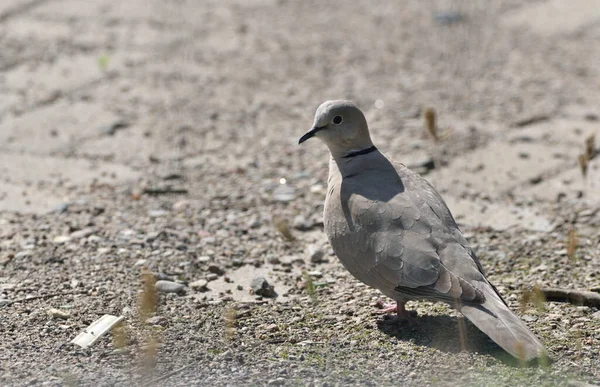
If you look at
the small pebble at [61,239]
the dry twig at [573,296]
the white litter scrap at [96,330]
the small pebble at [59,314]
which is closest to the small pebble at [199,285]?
the white litter scrap at [96,330]

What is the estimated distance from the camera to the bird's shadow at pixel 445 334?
343 cm

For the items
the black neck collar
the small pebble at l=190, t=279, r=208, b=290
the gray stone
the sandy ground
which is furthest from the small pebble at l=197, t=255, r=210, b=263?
the black neck collar

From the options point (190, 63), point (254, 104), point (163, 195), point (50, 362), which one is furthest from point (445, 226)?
point (190, 63)

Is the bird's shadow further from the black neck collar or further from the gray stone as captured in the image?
the black neck collar

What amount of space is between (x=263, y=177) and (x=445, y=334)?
7.02 ft

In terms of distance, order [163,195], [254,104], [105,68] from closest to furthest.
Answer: [163,195] → [254,104] → [105,68]

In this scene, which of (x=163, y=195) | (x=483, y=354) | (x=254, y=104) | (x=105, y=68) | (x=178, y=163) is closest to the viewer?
(x=483, y=354)

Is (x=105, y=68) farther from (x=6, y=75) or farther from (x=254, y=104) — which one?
(x=254, y=104)

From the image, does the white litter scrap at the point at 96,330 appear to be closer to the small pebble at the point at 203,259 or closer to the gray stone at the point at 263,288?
the gray stone at the point at 263,288

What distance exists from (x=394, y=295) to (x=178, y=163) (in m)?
2.34

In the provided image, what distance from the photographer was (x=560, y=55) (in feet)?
23.5

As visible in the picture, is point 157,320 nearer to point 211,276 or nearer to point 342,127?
point 211,276

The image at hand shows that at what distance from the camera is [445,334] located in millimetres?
3600

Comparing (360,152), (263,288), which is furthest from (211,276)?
(360,152)
